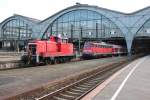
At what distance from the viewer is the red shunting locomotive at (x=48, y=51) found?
3478cm

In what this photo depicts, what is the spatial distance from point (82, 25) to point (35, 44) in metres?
67.1

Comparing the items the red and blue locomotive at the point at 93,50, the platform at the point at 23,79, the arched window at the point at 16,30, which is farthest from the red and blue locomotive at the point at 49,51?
the arched window at the point at 16,30

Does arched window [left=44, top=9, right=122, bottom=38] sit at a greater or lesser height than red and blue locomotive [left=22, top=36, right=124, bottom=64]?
greater

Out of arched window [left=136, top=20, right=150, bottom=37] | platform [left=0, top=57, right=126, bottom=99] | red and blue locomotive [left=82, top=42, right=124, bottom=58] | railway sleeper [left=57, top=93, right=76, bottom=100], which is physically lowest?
railway sleeper [left=57, top=93, right=76, bottom=100]

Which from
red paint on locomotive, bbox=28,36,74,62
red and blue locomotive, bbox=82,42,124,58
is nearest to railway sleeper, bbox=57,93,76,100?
red paint on locomotive, bbox=28,36,74,62

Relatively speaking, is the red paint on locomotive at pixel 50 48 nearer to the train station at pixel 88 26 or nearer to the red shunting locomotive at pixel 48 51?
the red shunting locomotive at pixel 48 51

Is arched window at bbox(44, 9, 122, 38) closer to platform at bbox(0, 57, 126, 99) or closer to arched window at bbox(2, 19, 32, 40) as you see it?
arched window at bbox(2, 19, 32, 40)

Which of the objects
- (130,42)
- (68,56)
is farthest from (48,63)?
(130,42)

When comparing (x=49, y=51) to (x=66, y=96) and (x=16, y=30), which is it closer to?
(x=66, y=96)

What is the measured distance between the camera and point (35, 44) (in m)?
35.4

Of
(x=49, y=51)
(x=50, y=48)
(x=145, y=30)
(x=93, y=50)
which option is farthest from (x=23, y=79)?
(x=145, y=30)

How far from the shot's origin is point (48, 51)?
3738 cm

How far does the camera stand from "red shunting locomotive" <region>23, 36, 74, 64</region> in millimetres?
34781

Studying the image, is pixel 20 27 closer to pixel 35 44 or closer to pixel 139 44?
pixel 139 44
